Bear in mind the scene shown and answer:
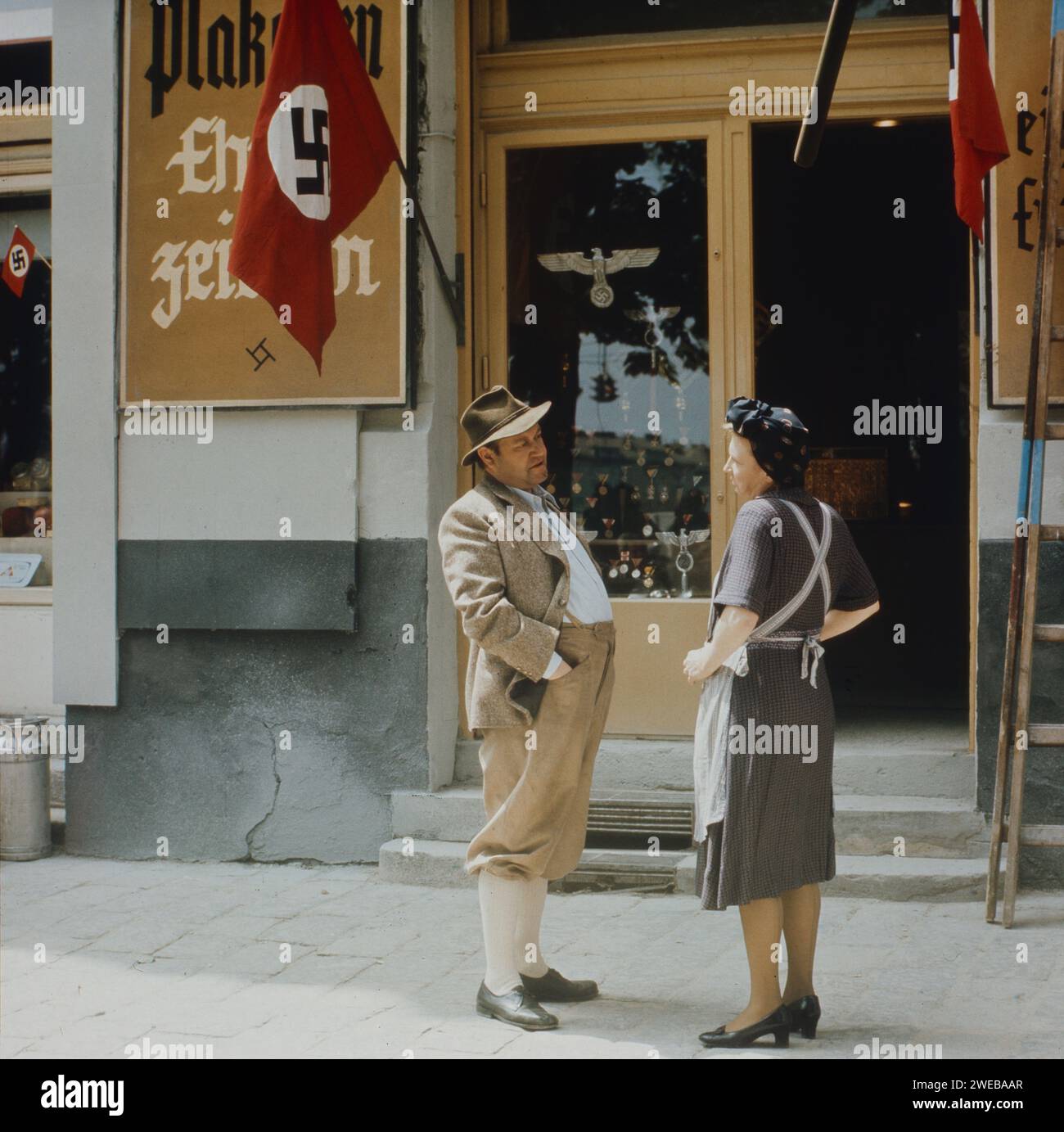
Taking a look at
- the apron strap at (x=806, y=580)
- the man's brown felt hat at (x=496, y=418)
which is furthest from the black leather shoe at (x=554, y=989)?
the man's brown felt hat at (x=496, y=418)

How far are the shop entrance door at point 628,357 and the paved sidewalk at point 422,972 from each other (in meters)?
1.42

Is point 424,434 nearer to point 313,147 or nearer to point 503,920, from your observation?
point 313,147

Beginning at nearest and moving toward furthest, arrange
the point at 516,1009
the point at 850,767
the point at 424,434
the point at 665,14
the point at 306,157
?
the point at 516,1009 < the point at 306,157 < the point at 850,767 < the point at 424,434 < the point at 665,14

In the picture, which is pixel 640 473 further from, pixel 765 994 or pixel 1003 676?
pixel 765 994

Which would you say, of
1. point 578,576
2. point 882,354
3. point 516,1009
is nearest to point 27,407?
point 578,576

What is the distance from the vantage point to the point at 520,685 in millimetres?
4684

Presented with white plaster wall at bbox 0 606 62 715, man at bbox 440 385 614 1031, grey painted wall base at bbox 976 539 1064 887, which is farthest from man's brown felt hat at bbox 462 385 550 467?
white plaster wall at bbox 0 606 62 715

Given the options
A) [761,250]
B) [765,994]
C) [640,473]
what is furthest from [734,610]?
[761,250]

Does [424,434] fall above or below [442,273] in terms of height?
below

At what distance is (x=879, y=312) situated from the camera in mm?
10828

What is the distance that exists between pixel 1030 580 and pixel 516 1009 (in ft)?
8.50

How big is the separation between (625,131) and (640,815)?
330 cm

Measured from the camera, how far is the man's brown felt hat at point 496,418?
15.7 ft

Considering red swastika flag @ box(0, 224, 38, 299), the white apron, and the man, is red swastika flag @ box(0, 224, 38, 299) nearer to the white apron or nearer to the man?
the man
